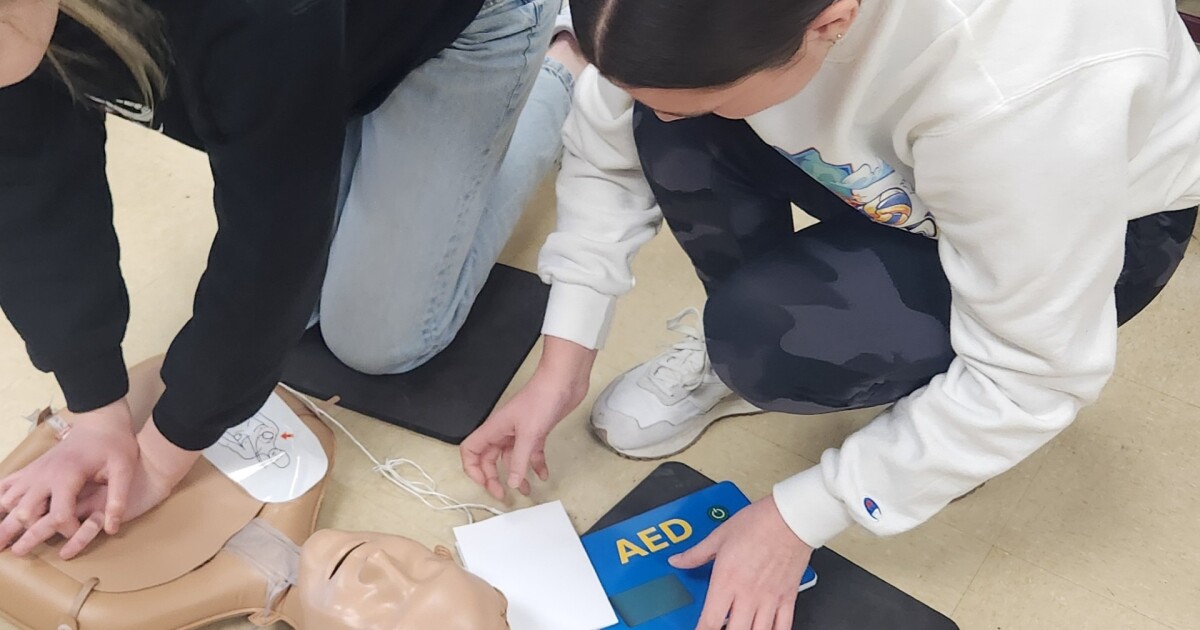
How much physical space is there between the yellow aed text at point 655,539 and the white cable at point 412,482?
13 cm

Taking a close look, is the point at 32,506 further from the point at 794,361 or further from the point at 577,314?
the point at 794,361

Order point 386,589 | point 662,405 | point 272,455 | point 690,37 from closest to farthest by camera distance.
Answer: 1. point 690,37
2. point 386,589
3. point 272,455
4. point 662,405

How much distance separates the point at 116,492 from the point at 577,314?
405 millimetres

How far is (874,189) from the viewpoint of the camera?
0.72 meters

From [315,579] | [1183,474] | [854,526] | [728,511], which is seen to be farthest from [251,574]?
[1183,474]

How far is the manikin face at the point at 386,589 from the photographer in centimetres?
70

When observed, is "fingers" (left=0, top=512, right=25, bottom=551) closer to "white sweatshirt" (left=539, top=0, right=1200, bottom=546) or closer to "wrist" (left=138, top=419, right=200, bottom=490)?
"wrist" (left=138, top=419, right=200, bottom=490)

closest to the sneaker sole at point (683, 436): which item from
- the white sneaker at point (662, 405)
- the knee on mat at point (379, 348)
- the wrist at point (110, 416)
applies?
the white sneaker at point (662, 405)

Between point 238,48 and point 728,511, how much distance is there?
601 millimetres

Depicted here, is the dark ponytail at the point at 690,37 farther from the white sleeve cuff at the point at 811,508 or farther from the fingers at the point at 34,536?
the fingers at the point at 34,536

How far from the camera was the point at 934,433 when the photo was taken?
0.71 meters

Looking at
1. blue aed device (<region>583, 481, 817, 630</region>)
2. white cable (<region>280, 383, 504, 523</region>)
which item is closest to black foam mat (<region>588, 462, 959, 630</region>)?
blue aed device (<region>583, 481, 817, 630</region>)

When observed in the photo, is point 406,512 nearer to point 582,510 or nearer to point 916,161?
point 582,510

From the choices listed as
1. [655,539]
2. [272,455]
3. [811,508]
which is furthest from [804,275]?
[272,455]
